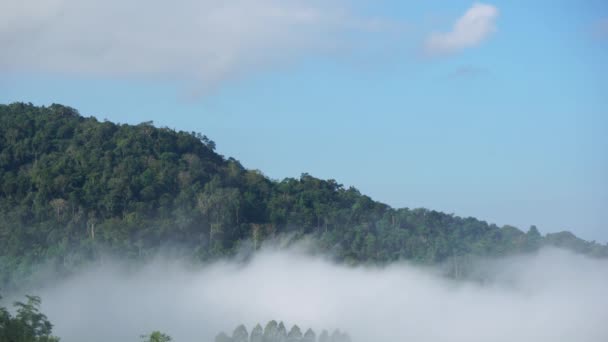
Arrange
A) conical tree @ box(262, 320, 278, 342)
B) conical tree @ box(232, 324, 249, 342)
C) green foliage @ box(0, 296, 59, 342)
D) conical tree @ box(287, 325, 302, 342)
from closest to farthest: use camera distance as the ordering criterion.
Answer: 1. green foliage @ box(0, 296, 59, 342)
2. conical tree @ box(232, 324, 249, 342)
3. conical tree @ box(262, 320, 278, 342)
4. conical tree @ box(287, 325, 302, 342)

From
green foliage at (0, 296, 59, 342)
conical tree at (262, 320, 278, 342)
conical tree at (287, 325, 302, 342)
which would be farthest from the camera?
conical tree at (287, 325, 302, 342)

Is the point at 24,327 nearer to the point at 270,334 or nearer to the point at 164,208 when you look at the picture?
the point at 270,334

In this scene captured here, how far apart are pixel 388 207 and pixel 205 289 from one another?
766 inches

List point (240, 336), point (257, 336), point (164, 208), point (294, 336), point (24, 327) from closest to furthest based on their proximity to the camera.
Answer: point (24, 327)
point (240, 336)
point (257, 336)
point (294, 336)
point (164, 208)

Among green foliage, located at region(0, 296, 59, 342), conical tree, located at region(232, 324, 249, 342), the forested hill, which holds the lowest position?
conical tree, located at region(232, 324, 249, 342)

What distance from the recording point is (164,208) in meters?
55.7

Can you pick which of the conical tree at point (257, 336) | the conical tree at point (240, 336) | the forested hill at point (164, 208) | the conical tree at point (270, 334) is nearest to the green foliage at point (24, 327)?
the conical tree at point (240, 336)

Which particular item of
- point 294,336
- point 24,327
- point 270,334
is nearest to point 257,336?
point 270,334

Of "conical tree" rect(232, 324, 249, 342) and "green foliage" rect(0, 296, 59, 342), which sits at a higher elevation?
"green foliage" rect(0, 296, 59, 342)

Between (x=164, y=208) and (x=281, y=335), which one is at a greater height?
(x=164, y=208)

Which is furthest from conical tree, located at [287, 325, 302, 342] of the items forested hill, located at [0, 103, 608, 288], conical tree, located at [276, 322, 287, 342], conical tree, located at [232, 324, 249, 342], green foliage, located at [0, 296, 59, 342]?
green foliage, located at [0, 296, 59, 342]

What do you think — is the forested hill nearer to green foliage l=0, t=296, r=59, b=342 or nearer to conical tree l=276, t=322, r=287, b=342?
conical tree l=276, t=322, r=287, b=342

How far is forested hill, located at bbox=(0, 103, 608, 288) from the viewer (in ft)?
169

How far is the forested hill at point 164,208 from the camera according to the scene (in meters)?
51.4
